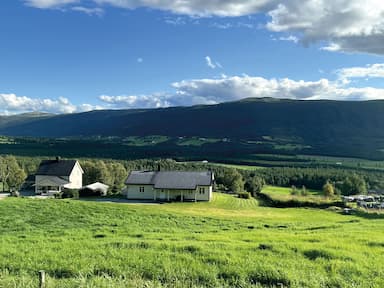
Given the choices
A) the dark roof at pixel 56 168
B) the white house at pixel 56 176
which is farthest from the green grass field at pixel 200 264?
the dark roof at pixel 56 168

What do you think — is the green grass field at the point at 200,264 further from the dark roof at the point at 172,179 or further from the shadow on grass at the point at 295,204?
the shadow on grass at the point at 295,204

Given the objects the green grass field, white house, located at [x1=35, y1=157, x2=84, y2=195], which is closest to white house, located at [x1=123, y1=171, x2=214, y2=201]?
white house, located at [x1=35, y1=157, x2=84, y2=195]

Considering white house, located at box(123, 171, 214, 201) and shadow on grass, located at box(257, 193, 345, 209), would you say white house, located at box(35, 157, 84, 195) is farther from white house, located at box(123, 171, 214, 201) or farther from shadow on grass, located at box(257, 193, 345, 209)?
shadow on grass, located at box(257, 193, 345, 209)

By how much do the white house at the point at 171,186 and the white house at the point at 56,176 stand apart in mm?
20386

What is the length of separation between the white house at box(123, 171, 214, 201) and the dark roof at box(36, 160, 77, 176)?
21.4 metres

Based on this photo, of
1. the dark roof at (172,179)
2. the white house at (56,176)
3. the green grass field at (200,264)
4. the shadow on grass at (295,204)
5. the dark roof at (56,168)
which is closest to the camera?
the green grass field at (200,264)

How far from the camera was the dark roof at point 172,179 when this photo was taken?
65000 millimetres

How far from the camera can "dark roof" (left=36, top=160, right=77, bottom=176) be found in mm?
83375

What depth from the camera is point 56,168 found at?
84375mm

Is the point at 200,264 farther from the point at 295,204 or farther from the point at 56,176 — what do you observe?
the point at 56,176

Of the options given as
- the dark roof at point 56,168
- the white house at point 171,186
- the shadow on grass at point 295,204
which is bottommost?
the shadow on grass at point 295,204

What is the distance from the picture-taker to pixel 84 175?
92250mm

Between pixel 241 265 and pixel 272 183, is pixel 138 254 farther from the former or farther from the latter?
pixel 272 183

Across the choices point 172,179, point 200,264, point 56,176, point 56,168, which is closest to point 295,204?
point 172,179
